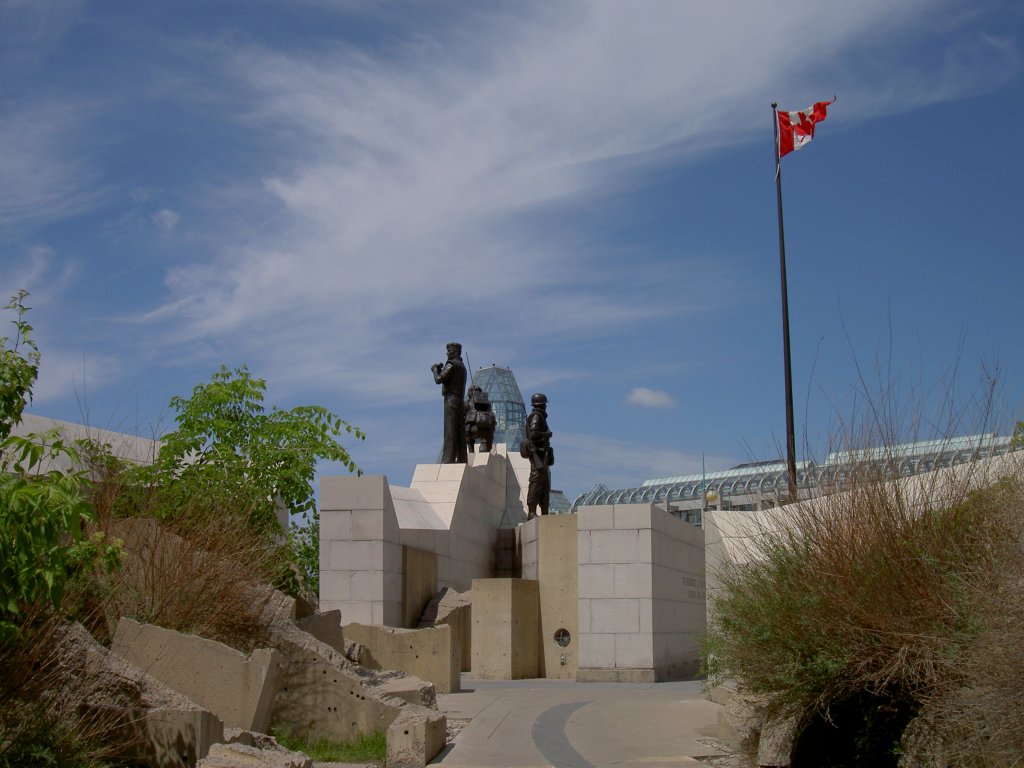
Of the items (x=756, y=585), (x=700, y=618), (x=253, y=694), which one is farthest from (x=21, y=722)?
(x=700, y=618)

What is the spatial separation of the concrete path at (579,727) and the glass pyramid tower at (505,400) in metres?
63.6

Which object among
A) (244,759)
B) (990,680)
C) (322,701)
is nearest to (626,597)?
(322,701)

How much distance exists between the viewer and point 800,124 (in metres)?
20.1

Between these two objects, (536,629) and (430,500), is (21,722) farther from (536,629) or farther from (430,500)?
(430,500)

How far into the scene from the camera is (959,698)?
22.9 ft

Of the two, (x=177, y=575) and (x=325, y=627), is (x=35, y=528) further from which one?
(x=325, y=627)

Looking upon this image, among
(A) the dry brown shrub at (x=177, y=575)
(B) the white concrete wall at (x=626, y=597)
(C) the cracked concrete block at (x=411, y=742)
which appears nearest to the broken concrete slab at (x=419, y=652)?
Result: (A) the dry brown shrub at (x=177, y=575)

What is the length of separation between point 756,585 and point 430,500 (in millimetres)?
13748

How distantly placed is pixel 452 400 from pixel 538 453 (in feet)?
7.41

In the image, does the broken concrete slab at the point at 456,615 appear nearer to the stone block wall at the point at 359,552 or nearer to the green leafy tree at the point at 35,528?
the stone block wall at the point at 359,552

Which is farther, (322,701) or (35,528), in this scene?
(322,701)

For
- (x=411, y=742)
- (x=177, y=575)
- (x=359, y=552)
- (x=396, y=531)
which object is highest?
(x=396, y=531)

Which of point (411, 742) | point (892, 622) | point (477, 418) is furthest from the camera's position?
point (477, 418)

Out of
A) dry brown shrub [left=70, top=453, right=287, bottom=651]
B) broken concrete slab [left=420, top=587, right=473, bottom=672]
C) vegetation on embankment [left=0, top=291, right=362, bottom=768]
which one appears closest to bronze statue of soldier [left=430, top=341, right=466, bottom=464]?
broken concrete slab [left=420, top=587, right=473, bottom=672]
